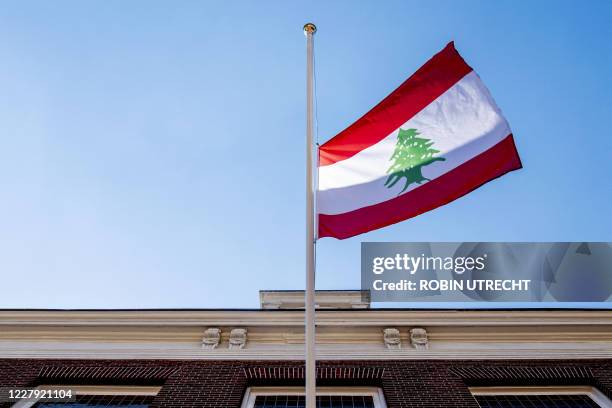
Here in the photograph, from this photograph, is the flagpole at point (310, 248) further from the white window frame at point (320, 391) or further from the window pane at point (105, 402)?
the window pane at point (105, 402)

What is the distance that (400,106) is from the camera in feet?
26.8

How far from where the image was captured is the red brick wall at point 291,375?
9.48m

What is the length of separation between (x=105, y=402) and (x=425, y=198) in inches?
268

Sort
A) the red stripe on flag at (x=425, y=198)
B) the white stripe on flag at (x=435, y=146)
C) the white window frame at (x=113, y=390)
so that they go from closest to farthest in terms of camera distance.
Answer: the red stripe on flag at (x=425, y=198)
the white stripe on flag at (x=435, y=146)
the white window frame at (x=113, y=390)

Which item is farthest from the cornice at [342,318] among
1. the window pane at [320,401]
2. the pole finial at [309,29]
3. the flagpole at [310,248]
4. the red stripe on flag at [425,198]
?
the pole finial at [309,29]

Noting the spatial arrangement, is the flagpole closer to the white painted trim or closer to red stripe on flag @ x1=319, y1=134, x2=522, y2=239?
red stripe on flag @ x1=319, y1=134, x2=522, y2=239

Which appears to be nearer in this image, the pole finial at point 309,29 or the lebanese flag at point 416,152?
the lebanese flag at point 416,152

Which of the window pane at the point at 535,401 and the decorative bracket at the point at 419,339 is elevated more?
the decorative bracket at the point at 419,339

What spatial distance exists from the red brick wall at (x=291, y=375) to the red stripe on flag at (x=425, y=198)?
144 inches

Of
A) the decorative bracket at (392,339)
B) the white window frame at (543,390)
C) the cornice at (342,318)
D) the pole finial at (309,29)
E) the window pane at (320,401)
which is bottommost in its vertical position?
the window pane at (320,401)

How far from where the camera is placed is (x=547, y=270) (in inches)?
585

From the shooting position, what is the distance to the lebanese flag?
7.36 metres

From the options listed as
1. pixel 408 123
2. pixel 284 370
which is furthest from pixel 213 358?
pixel 408 123

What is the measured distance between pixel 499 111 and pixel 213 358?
6.86 m
